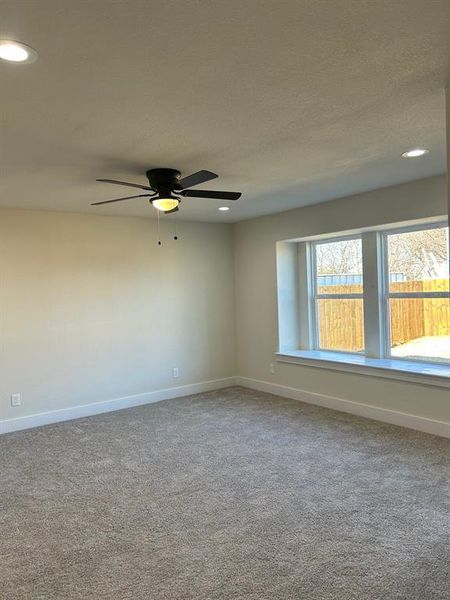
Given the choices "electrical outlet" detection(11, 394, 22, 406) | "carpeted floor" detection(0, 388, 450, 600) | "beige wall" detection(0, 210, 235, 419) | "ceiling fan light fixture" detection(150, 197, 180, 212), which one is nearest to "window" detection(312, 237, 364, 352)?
"carpeted floor" detection(0, 388, 450, 600)

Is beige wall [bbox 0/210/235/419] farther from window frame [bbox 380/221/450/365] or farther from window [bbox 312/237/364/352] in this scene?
window frame [bbox 380/221/450/365]

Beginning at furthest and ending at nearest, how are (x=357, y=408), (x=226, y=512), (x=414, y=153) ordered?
1. (x=357, y=408)
2. (x=414, y=153)
3. (x=226, y=512)

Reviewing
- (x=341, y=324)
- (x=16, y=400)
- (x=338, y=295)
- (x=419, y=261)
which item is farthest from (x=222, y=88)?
(x=16, y=400)

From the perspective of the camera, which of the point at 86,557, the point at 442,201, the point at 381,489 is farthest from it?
the point at 442,201

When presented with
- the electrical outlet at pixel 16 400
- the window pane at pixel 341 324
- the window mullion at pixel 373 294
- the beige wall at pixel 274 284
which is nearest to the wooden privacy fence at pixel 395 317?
the window pane at pixel 341 324

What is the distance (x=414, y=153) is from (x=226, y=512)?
284 cm

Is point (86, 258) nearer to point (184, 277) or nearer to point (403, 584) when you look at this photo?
point (184, 277)

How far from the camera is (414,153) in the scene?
3.21 meters

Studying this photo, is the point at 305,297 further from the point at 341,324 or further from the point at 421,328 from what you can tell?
the point at 421,328

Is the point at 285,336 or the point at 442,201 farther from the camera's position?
the point at 285,336

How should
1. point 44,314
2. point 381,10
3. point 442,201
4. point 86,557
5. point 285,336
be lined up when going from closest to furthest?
1. point 381,10
2. point 86,557
3. point 442,201
4. point 44,314
5. point 285,336

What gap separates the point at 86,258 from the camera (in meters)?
5.16

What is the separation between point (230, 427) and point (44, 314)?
241 cm

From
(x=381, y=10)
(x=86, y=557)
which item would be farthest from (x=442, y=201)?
(x=86, y=557)
